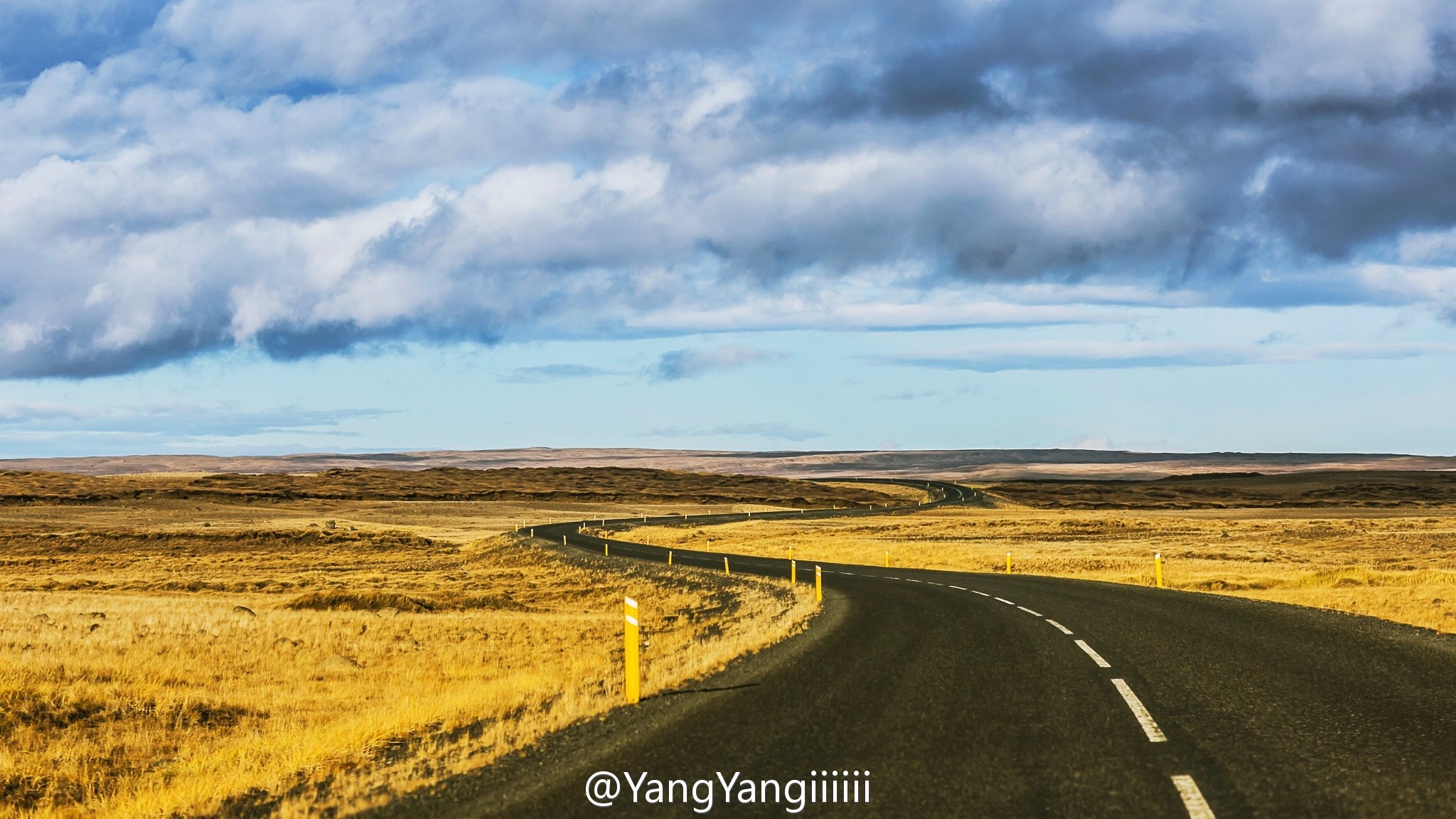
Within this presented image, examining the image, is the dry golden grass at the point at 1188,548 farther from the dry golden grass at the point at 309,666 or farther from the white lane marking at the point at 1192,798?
the white lane marking at the point at 1192,798

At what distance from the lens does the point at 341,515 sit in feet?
359

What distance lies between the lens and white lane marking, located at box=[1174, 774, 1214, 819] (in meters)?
6.69

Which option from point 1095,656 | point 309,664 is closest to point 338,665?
point 309,664

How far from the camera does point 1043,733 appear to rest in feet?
30.0

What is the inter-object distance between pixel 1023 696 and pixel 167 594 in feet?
119

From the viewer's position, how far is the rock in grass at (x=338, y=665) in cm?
2116

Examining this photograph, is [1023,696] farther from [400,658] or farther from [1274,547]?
[1274,547]

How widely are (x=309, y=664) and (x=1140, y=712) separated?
17.1 metres

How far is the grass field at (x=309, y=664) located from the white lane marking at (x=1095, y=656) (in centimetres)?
486

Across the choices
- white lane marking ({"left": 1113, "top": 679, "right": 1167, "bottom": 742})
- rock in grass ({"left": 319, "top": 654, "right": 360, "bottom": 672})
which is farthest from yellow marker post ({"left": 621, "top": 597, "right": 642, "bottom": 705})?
rock in grass ({"left": 319, "top": 654, "right": 360, "bottom": 672})

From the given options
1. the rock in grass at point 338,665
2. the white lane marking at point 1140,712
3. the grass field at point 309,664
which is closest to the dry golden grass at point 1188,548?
the white lane marking at point 1140,712

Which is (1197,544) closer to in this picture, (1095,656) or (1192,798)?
(1095,656)

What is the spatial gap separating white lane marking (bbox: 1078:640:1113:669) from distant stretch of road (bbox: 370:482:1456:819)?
63 millimetres

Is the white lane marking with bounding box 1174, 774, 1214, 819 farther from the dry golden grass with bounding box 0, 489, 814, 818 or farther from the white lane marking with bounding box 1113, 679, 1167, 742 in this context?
the dry golden grass with bounding box 0, 489, 814, 818
